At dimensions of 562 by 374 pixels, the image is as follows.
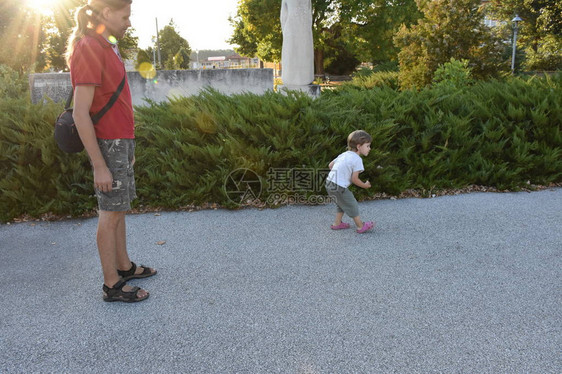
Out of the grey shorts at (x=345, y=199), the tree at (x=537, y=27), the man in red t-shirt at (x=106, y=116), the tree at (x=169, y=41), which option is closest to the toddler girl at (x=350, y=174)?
the grey shorts at (x=345, y=199)

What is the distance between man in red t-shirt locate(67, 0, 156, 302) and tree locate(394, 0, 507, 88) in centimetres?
945

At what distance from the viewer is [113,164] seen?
113 inches

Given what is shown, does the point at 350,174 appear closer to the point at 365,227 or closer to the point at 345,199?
the point at 345,199

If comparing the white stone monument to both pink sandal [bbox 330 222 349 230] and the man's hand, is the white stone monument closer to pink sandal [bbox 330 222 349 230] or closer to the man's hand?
pink sandal [bbox 330 222 349 230]

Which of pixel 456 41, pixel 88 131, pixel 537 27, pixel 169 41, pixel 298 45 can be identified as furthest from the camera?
pixel 169 41

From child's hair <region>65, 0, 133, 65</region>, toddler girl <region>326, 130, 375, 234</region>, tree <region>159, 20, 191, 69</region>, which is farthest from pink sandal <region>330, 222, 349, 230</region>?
tree <region>159, 20, 191, 69</region>

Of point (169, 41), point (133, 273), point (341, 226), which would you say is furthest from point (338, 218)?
point (169, 41)

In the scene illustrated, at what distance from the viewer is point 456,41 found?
10602 millimetres

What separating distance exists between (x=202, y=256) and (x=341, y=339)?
1.78 metres

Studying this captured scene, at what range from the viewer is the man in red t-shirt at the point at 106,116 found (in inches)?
A: 103

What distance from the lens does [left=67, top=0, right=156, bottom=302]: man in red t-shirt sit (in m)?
2.62

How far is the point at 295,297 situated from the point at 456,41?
9864 mm

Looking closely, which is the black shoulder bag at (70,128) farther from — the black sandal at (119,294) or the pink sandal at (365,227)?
the pink sandal at (365,227)

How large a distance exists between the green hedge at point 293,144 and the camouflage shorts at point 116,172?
2.17 meters
